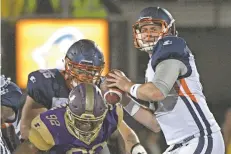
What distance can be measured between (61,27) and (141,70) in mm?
506

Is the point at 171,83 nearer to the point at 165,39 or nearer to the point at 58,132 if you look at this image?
the point at 165,39

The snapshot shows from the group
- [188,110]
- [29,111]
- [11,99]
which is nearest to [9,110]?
[11,99]

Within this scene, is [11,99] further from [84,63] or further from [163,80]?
[163,80]

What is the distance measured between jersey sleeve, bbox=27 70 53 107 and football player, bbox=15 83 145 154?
1.39ft

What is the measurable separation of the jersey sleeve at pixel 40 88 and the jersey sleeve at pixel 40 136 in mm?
502

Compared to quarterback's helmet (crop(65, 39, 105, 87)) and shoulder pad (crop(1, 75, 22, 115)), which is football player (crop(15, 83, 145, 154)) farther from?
shoulder pad (crop(1, 75, 22, 115))

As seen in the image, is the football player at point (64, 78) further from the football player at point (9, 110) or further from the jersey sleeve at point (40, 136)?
the jersey sleeve at point (40, 136)

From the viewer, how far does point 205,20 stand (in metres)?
4.86

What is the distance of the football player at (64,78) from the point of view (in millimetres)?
3012

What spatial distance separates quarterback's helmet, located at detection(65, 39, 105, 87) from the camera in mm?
3006

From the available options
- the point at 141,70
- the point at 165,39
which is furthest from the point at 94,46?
the point at 141,70

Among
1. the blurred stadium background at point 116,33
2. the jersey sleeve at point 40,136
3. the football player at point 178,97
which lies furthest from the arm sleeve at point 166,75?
the blurred stadium background at point 116,33

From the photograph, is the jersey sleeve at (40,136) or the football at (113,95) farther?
the football at (113,95)

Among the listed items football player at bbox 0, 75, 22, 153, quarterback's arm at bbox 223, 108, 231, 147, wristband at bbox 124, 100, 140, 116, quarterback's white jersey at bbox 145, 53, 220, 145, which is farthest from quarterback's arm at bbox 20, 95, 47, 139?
quarterback's arm at bbox 223, 108, 231, 147
